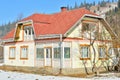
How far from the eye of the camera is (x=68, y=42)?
30.6 m

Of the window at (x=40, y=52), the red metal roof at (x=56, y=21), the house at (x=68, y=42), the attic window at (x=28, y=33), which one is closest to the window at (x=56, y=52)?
the house at (x=68, y=42)

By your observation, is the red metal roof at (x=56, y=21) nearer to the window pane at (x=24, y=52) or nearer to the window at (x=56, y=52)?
the window at (x=56, y=52)

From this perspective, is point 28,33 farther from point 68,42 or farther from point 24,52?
point 68,42

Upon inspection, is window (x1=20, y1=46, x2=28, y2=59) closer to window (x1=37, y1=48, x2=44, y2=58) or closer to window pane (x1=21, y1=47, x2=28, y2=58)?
window pane (x1=21, y1=47, x2=28, y2=58)

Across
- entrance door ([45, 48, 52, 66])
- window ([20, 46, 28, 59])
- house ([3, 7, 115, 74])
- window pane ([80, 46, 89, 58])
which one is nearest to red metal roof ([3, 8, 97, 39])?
house ([3, 7, 115, 74])

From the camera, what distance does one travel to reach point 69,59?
30.6m

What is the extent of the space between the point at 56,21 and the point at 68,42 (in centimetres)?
486

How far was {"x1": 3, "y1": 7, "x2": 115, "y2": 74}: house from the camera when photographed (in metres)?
30.6

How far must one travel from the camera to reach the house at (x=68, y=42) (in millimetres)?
30609

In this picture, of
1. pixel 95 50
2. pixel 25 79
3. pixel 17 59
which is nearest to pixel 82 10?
pixel 95 50

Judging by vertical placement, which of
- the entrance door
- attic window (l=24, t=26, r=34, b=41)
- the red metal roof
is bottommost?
the entrance door

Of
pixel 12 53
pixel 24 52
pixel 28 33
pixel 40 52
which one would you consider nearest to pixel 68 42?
pixel 40 52

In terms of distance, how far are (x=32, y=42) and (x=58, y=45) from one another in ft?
15.7

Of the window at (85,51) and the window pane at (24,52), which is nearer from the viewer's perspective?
the window at (85,51)
